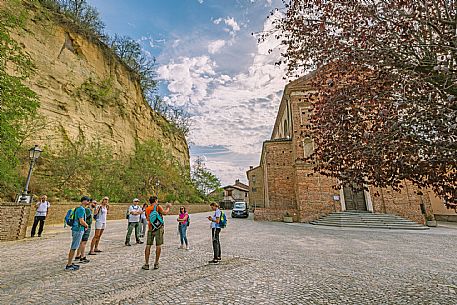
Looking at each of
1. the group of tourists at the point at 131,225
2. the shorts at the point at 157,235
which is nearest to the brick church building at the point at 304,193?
the group of tourists at the point at 131,225

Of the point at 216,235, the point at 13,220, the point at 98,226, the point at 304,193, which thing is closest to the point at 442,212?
the point at 304,193

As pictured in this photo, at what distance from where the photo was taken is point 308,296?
4020mm

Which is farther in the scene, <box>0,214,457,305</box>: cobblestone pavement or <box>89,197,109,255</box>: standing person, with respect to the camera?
<box>89,197,109,255</box>: standing person

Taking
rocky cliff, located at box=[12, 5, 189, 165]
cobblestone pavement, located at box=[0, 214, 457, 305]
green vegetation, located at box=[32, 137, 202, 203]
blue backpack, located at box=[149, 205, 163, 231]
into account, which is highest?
rocky cliff, located at box=[12, 5, 189, 165]

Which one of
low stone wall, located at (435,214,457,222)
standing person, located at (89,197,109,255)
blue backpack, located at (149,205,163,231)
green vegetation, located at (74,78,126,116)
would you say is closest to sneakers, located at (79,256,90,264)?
standing person, located at (89,197,109,255)

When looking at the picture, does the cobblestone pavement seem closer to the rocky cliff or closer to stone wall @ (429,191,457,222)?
the rocky cliff

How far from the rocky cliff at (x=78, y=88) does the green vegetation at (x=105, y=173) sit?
1355 millimetres

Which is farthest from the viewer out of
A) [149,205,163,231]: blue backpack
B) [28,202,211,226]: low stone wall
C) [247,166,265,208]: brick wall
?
Answer: [247,166,265,208]: brick wall

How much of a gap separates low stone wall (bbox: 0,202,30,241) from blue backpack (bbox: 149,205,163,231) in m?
7.48

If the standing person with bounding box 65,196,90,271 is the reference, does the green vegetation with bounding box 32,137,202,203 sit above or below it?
above

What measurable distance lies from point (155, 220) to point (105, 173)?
16.5 metres

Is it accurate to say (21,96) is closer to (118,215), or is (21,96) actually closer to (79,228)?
(79,228)

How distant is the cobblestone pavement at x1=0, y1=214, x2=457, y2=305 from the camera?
390 cm

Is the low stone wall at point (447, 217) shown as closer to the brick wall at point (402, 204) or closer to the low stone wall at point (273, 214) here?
the brick wall at point (402, 204)
